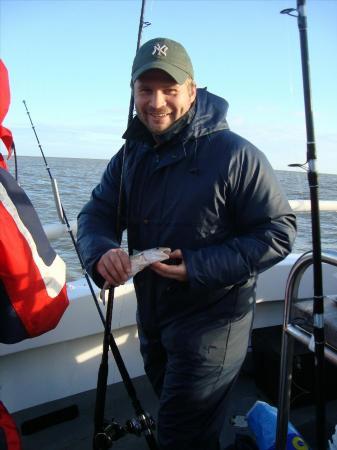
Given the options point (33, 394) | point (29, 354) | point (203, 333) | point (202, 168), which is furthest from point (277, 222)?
point (33, 394)

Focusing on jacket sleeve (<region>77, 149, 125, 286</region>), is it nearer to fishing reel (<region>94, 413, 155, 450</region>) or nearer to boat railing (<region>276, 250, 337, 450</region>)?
fishing reel (<region>94, 413, 155, 450</region>)

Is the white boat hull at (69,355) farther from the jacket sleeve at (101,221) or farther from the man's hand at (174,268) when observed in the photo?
the man's hand at (174,268)

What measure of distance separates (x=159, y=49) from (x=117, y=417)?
273 cm

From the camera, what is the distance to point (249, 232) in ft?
6.21

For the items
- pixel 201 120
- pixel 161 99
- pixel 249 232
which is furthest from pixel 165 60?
pixel 249 232

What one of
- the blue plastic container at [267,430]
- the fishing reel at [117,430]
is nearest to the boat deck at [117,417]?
the blue plastic container at [267,430]

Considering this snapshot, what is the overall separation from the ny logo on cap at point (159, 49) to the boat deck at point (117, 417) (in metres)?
2.45

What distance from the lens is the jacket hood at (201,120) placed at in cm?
192

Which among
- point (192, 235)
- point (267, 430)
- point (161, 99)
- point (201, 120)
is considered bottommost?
point (267, 430)

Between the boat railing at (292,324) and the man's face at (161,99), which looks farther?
the man's face at (161,99)

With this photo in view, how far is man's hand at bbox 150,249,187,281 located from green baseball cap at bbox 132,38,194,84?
0.82 meters

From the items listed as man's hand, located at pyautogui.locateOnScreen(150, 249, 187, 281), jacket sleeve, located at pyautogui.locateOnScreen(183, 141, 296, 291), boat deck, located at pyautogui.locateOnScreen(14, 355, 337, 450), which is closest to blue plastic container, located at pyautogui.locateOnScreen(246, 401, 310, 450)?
boat deck, located at pyautogui.locateOnScreen(14, 355, 337, 450)

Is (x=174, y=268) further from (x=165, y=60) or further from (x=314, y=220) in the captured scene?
(x=165, y=60)

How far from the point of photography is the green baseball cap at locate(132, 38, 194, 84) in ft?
6.23
